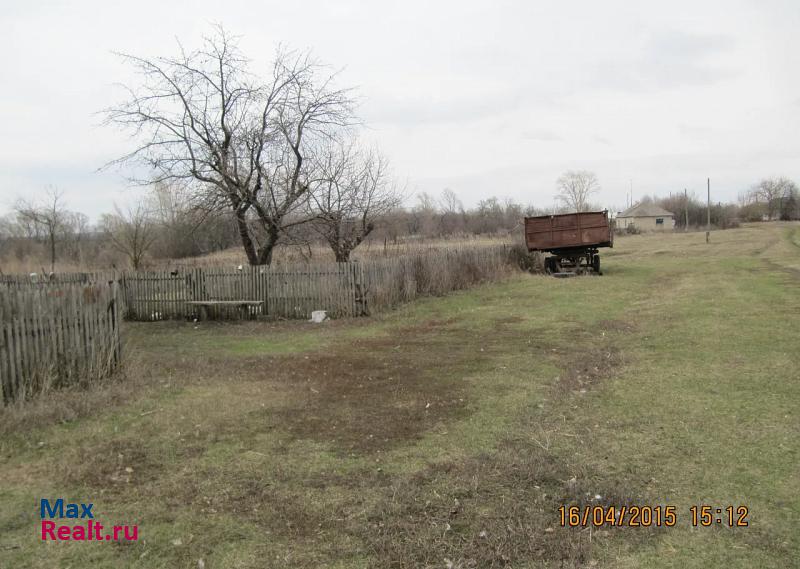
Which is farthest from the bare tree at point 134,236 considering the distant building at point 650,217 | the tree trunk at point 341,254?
the distant building at point 650,217

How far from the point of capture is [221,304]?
14.0 meters

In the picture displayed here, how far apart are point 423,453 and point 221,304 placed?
10.3 meters

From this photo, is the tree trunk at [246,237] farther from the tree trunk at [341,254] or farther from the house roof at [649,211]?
the house roof at [649,211]

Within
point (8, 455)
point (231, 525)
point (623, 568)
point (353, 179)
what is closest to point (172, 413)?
point (8, 455)

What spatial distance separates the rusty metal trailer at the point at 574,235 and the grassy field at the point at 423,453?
11838 mm

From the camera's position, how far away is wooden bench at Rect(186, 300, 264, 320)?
13930mm

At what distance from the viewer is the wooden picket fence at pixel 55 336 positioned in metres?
6.25

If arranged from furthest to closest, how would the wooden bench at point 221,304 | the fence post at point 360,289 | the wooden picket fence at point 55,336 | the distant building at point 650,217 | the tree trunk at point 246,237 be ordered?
the distant building at point 650,217, the tree trunk at point 246,237, the fence post at point 360,289, the wooden bench at point 221,304, the wooden picket fence at point 55,336

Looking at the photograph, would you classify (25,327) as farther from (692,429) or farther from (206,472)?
(692,429)

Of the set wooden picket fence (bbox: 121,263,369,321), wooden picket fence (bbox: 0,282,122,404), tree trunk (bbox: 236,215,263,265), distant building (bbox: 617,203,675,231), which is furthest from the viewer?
distant building (bbox: 617,203,675,231)

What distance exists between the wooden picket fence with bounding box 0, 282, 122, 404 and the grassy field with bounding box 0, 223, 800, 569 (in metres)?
0.41

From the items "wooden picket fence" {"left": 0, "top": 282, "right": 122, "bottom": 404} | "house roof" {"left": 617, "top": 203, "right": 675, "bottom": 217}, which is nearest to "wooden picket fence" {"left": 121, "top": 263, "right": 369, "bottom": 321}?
"wooden picket fence" {"left": 0, "top": 282, "right": 122, "bottom": 404}

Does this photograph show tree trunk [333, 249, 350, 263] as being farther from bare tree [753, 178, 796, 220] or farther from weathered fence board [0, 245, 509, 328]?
bare tree [753, 178, 796, 220]

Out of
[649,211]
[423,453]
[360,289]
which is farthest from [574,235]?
[649,211]
